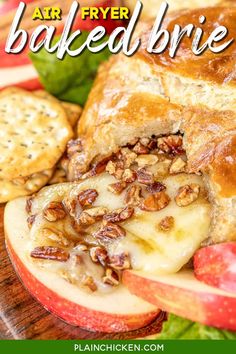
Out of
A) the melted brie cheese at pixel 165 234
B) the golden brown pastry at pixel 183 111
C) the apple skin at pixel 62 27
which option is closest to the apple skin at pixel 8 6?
the apple skin at pixel 62 27

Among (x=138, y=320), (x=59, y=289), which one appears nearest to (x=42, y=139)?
(x=59, y=289)

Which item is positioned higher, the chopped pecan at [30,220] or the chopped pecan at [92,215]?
the chopped pecan at [92,215]

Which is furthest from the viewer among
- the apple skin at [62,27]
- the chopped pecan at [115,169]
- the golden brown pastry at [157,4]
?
the golden brown pastry at [157,4]

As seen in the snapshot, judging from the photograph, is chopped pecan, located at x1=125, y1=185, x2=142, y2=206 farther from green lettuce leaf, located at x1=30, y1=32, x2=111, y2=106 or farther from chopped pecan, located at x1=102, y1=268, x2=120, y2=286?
green lettuce leaf, located at x1=30, y1=32, x2=111, y2=106

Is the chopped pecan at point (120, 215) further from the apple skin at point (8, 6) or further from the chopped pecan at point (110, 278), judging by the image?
the apple skin at point (8, 6)

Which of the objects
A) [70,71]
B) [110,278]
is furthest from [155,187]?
[70,71]

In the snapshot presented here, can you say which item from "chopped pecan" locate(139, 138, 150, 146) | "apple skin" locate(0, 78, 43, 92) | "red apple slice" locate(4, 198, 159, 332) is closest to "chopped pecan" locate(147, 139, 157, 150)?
"chopped pecan" locate(139, 138, 150, 146)
